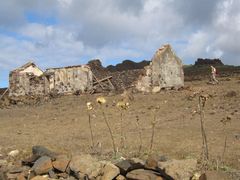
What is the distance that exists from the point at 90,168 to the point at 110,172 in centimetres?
44

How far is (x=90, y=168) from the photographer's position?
8344 mm

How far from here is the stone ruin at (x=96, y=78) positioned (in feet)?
92.5

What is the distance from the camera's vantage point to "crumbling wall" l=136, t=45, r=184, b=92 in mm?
27938

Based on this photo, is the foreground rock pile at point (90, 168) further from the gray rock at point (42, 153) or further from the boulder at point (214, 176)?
the boulder at point (214, 176)

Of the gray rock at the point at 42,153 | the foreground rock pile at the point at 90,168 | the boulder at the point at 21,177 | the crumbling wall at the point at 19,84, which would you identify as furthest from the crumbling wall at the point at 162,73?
the boulder at the point at 21,177

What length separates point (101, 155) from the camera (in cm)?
909

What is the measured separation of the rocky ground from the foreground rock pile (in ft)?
1.27

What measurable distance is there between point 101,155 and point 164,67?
20.0 m

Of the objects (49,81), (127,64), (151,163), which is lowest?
(151,163)

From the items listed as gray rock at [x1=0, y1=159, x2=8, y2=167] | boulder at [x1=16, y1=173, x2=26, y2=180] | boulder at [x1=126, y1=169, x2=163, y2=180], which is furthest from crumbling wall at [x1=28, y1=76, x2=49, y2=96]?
boulder at [x1=126, y1=169, x2=163, y2=180]

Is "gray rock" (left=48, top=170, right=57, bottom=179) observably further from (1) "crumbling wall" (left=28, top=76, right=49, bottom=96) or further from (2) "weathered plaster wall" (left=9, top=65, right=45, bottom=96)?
(2) "weathered plaster wall" (left=9, top=65, right=45, bottom=96)

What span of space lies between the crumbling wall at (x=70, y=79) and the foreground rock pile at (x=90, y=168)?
67.7ft

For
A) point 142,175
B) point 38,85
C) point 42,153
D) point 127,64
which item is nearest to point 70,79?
point 38,85

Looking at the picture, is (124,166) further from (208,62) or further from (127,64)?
(208,62)
